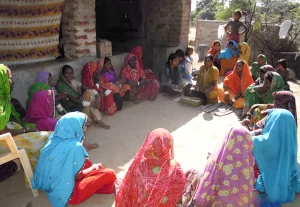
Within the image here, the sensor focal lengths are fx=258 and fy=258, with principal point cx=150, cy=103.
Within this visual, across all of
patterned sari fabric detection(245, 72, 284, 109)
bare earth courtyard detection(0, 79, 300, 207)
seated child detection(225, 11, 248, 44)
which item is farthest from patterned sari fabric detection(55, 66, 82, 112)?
seated child detection(225, 11, 248, 44)

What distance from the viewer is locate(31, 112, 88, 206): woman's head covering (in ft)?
8.39

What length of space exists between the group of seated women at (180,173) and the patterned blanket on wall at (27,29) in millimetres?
2633

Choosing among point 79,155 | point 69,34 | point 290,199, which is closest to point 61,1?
point 69,34

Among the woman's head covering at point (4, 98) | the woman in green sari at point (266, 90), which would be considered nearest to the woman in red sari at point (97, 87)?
the woman's head covering at point (4, 98)

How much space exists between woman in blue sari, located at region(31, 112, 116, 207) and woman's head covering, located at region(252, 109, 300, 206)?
1.77 m

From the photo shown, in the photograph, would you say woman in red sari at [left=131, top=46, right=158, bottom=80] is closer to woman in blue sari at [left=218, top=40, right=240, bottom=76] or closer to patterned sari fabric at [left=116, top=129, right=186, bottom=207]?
woman in blue sari at [left=218, top=40, right=240, bottom=76]

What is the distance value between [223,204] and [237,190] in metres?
0.17

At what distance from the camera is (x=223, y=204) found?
2.24m

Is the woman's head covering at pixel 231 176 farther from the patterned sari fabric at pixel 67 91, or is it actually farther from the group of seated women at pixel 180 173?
the patterned sari fabric at pixel 67 91

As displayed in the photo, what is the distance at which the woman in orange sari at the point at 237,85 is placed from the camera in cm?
557

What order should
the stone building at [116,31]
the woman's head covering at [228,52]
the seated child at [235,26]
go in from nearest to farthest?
the stone building at [116,31] < the woman's head covering at [228,52] < the seated child at [235,26]

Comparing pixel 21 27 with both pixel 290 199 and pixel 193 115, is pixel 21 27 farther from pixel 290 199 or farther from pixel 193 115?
pixel 290 199

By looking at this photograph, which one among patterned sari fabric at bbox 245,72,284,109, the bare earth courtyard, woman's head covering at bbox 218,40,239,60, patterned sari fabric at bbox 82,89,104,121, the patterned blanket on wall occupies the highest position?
the patterned blanket on wall

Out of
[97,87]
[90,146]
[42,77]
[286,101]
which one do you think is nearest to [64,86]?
[42,77]
